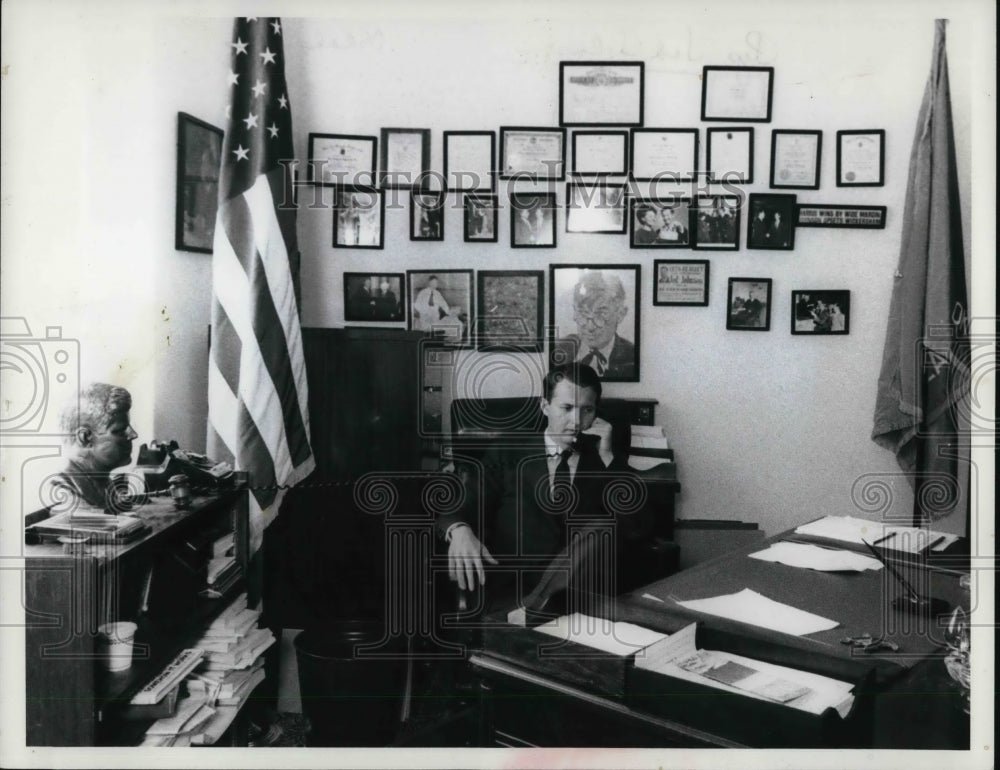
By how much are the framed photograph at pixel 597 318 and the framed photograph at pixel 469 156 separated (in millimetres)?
381

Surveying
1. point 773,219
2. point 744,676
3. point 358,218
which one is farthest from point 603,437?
point 744,676

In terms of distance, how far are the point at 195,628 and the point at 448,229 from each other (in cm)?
131

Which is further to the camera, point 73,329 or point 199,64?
point 199,64

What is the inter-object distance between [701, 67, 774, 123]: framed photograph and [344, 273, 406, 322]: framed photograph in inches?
41.1

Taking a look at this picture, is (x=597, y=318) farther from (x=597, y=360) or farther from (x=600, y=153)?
(x=600, y=153)

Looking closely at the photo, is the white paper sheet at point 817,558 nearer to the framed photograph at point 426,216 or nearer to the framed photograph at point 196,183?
the framed photograph at point 426,216

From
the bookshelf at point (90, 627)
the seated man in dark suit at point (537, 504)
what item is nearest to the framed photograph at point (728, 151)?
the seated man in dark suit at point (537, 504)

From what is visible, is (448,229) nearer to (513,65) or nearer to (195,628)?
(513,65)

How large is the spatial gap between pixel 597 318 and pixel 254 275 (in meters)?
1.09

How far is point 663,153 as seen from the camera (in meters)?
2.34

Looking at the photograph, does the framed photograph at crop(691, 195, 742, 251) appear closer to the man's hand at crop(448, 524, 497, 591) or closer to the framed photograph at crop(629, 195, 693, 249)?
the framed photograph at crop(629, 195, 693, 249)

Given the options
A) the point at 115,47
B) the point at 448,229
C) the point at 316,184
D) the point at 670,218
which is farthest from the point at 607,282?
the point at 115,47

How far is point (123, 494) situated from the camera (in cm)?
170

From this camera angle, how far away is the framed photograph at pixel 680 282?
8.23 feet
